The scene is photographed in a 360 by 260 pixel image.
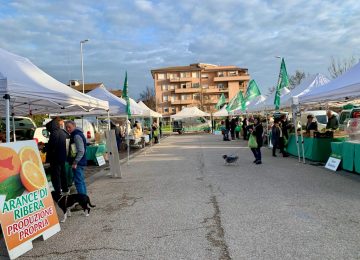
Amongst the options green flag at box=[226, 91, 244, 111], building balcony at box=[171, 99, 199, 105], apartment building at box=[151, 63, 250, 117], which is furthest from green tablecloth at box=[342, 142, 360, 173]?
building balcony at box=[171, 99, 199, 105]

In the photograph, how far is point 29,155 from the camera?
19.2ft

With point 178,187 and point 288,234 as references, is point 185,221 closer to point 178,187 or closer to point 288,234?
point 288,234

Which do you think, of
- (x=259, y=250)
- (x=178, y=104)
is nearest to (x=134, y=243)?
(x=259, y=250)

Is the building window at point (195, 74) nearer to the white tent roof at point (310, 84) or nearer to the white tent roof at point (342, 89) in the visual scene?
the white tent roof at point (310, 84)

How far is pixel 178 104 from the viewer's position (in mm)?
95875

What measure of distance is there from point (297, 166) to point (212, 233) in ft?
26.7

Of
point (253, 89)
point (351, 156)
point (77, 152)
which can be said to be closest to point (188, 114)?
point (253, 89)

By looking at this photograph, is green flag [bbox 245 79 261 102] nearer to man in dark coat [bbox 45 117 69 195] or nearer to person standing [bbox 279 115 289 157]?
person standing [bbox 279 115 289 157]

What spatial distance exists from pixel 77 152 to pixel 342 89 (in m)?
7.31

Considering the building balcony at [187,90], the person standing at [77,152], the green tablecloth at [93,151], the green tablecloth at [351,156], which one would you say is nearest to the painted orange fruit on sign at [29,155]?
the person standing at [77,152]

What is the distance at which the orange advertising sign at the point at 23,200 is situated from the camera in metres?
5.08

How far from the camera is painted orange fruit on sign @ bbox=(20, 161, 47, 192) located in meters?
5.59

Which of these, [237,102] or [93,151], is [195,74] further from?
[93,151]

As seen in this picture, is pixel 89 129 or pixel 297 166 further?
pixel 89 129
